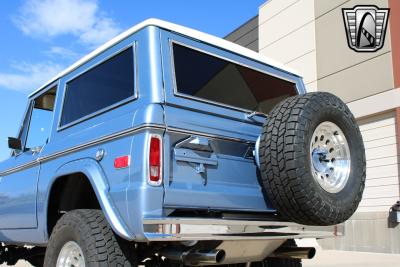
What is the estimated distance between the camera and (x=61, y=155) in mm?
4352

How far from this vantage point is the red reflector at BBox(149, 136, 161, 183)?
339 centimetres

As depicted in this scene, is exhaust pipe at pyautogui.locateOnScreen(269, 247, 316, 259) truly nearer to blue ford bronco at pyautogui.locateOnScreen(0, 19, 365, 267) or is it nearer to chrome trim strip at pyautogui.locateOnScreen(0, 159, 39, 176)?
blue ford bronco at pyautogui.locateOnScreen(0, 19, 365, 267)

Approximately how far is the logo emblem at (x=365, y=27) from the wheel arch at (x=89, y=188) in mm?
11790

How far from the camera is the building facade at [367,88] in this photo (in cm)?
1329

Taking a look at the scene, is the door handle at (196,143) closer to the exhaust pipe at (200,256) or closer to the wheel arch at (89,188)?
the wheel arch at (89,188)

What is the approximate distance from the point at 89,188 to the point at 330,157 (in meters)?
1.99

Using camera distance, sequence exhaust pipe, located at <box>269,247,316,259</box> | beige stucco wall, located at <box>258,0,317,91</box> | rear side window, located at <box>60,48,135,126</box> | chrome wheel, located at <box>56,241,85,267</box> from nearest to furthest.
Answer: chrome wheel, located at <box>56,241,85,267</box>
rear side window, located at <box>60,48,135,126</box>
exhaust pipe, located at <box>269,247,316,259</box>
beige stucco wall, located at <box>258,0,317,91</box>

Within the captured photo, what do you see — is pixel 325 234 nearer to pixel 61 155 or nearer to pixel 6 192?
pixel 61 155

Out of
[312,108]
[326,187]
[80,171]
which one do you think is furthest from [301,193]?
[80,171]

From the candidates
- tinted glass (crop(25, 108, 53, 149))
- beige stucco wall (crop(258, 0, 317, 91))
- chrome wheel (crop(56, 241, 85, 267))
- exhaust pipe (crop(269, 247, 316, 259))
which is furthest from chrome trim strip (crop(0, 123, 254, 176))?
beige stucco wall (crop(258, 0, 317, 91))

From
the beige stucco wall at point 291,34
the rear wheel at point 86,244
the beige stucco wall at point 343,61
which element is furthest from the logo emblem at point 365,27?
the rear wheel at point 86,244

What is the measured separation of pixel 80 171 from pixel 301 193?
167 centimetres

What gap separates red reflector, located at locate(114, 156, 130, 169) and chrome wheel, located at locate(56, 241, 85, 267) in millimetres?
676

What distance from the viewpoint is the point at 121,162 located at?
141 inches
